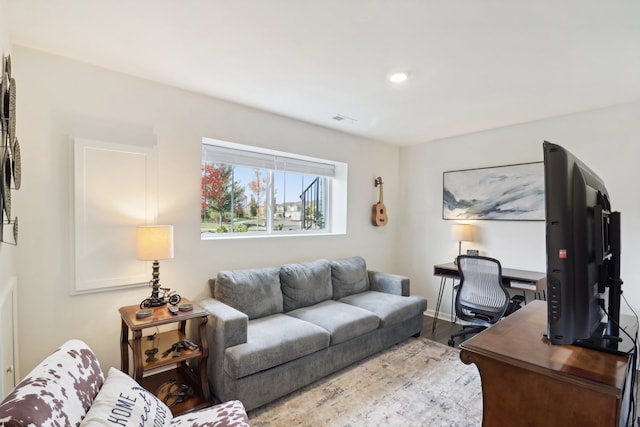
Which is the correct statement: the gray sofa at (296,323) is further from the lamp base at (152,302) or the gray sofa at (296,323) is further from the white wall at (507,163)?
the white wall at (507,163)

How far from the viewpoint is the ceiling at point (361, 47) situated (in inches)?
65.0

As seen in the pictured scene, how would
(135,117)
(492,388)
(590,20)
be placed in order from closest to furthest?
(492,388) → (590,20) → (135,117)

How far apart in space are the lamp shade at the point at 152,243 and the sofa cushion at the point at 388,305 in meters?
1.94

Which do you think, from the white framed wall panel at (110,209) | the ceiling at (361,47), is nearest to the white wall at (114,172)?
the white framed wall panel at (110,209)

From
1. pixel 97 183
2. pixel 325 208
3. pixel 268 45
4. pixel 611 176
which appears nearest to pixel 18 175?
pixel 97 183

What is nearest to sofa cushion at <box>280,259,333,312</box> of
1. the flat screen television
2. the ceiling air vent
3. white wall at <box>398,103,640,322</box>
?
the ceiling air vent

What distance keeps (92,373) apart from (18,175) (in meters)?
1.22

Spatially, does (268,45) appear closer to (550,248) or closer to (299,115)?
(299,115)

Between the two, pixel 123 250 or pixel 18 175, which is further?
pixel 123 250

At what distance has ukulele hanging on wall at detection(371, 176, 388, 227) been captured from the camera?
441cm

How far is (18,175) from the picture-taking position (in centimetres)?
172

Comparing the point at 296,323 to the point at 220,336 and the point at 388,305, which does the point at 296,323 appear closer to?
the point at 220,336

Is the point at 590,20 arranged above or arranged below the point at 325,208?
above

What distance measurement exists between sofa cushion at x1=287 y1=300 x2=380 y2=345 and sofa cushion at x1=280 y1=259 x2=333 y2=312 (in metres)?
0.09
